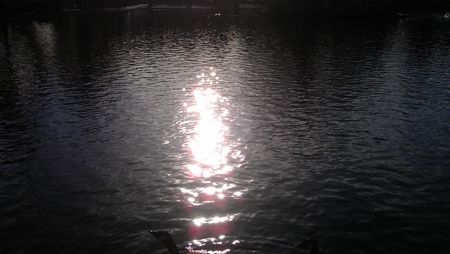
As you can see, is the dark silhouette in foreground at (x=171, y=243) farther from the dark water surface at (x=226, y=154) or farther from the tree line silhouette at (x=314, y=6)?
the tree line silhouette at (x=314, y=6)

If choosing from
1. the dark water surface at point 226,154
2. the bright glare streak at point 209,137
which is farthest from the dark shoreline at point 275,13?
the bright glare streak at point 209,137

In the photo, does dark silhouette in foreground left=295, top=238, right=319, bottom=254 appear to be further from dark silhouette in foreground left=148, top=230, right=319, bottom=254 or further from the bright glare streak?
the bright glare streak

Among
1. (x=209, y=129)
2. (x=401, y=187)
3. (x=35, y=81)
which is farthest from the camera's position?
(x=35, y=81)

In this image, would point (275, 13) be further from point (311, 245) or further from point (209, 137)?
point (311, 245)

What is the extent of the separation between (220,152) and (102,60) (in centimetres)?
3487

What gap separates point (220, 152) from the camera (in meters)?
23.8

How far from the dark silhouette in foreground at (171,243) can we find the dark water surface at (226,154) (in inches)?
39.2

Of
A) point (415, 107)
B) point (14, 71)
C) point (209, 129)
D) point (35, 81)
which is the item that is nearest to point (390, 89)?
point (415, 107)

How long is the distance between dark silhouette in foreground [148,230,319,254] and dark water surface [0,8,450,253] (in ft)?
3.26

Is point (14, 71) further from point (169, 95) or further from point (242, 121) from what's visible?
point (242, 121)

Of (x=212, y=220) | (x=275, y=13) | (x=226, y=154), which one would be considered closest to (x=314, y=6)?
(x=275, y=13)

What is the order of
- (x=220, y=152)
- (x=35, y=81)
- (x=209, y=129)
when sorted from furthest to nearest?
(x=35, y=81), (x=209, y=129), (x=220, y=152)

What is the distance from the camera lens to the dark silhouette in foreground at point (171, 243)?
44.4 feet

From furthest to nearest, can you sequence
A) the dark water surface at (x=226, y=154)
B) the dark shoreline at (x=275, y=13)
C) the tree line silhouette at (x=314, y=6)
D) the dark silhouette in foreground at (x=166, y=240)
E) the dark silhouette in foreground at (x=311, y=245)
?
the tree line silhouette at (x=314, y=6)
the dark shoreline at (x=275, y=13)
the dark water surface at (x=226, y=154)
the dark silhouette in foreground at (x=311, y=245)
the dark silhouette in foreground at (x=166, y=240)
